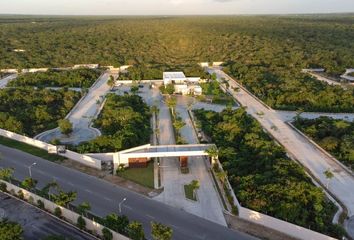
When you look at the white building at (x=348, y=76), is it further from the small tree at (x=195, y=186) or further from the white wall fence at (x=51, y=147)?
the white wall fence at (x=51, y=147)

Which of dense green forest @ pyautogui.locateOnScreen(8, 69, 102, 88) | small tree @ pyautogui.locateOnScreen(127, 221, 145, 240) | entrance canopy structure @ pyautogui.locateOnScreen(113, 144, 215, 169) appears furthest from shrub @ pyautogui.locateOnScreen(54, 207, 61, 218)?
dense green forest @ pyautogui.locateOnScreen(8, 69, 102, 88)

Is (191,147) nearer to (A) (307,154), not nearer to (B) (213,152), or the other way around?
(B) (213,152)

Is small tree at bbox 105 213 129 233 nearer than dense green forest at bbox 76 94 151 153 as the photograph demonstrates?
Yes

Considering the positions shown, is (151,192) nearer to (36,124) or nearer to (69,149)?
(69,149)

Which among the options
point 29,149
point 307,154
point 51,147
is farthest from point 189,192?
point 29,149

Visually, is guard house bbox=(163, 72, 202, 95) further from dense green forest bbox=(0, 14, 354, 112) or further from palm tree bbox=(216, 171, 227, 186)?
palm tree bbox=(216, 171, 227, 186)

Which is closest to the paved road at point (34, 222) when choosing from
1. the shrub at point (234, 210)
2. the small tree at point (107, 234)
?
the small tree at point (107, 234)
